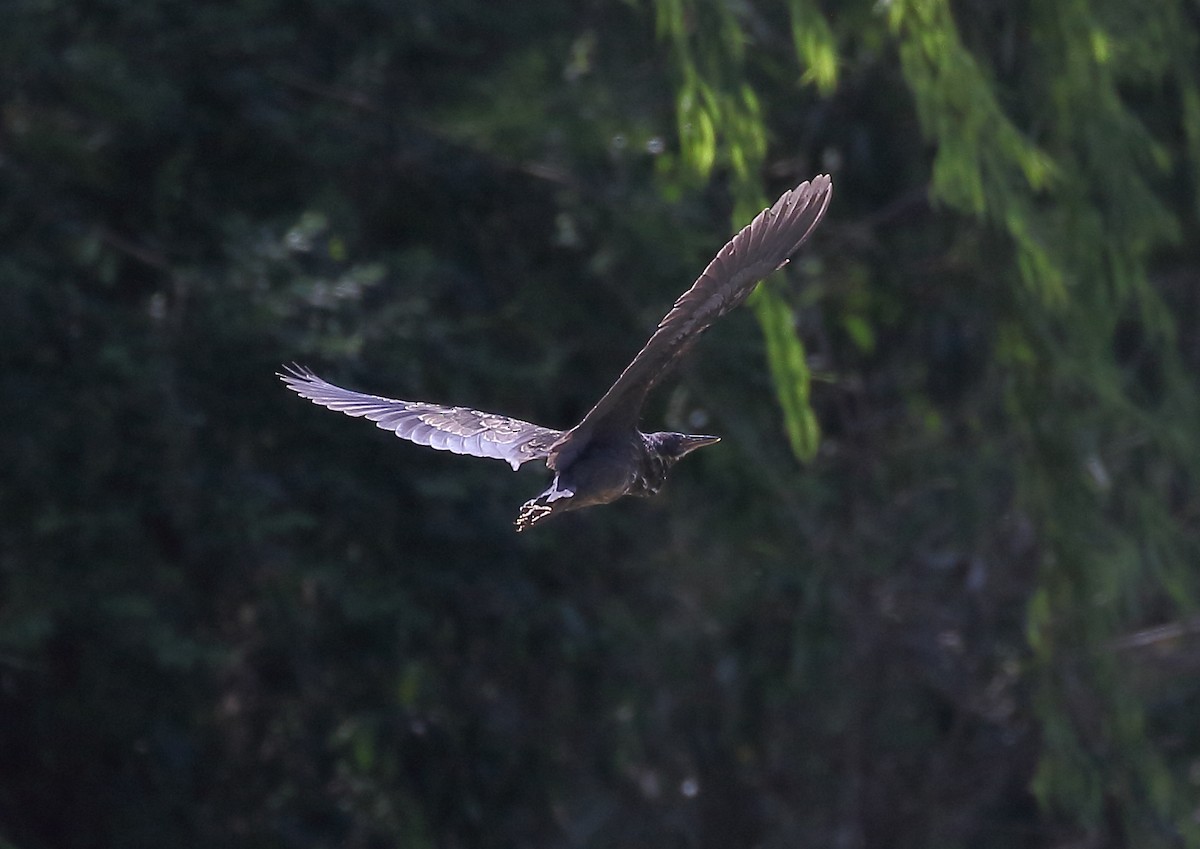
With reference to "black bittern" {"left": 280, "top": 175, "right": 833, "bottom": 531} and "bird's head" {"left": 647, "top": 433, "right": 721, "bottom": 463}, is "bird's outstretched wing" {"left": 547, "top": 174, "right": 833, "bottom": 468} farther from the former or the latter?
"bird's head" {"left": 647, "top": 433, "right": 721, "bottom": 463}

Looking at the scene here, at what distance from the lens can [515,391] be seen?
6.55m

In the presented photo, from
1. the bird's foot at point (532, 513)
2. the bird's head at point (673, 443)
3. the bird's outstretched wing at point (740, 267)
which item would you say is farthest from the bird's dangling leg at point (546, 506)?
the bird's head at point (673, 443)

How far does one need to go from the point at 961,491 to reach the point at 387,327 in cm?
287

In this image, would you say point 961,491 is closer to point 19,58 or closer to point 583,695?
point 583,695

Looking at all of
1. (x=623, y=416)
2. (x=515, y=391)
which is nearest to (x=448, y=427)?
(x=623, y=416)

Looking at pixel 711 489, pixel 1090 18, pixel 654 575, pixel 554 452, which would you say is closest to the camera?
pixel 554 452

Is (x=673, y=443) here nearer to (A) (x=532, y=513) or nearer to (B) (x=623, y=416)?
(B) (x=623, y=416)

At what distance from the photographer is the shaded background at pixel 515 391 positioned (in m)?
5.86

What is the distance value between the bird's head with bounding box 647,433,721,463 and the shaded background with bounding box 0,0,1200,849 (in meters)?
0.53

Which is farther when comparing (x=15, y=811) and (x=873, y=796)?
(x=873, y=796)

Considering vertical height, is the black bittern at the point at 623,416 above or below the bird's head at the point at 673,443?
above

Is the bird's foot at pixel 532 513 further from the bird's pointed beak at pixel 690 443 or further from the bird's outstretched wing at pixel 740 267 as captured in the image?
the bird's pointed beak at pixel 690 443

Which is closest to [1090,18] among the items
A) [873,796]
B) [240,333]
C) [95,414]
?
[240,333]

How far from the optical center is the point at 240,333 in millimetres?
5832
